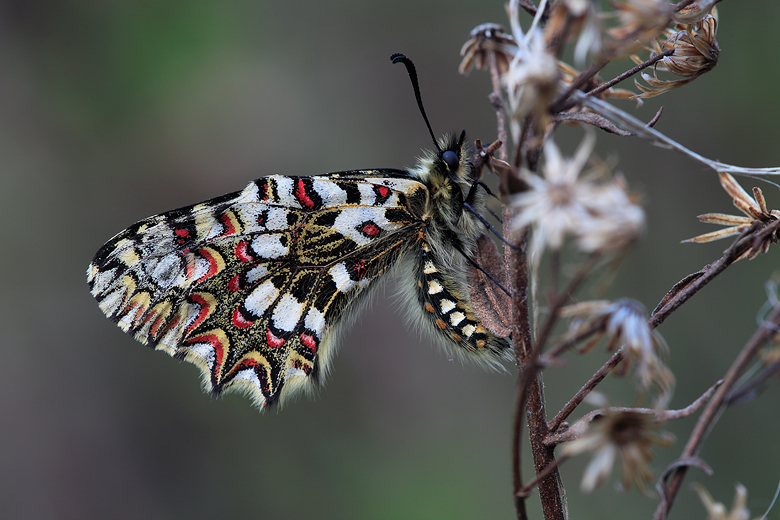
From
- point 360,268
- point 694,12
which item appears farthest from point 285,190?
point 694,12

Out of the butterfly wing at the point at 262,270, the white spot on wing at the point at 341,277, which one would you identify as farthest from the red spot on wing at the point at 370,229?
the white spot on wing at the point at 341,277

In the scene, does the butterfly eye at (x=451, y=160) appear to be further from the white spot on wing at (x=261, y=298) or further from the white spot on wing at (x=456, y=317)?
the white spot on wing at (x=261, y=298)

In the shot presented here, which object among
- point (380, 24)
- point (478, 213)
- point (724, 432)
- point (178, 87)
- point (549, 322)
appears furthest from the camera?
point (380, 24)

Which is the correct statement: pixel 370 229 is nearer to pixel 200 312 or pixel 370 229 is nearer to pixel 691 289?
pixel 200 312

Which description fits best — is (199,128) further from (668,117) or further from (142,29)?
(668,117)

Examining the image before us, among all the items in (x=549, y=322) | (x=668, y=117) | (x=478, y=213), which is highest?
(x=668, y=117)

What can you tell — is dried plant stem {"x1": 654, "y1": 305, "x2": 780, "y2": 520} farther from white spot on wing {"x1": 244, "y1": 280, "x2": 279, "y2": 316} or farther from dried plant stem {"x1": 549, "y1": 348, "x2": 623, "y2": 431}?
white spot on wing {"x1": 244, "y1": 280, "x2": 279, "y2": 316}

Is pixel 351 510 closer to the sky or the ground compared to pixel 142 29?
closer to the ground

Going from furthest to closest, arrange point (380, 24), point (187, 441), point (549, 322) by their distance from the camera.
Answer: point (380, 24) < point (187, 441) < point (549, 322)

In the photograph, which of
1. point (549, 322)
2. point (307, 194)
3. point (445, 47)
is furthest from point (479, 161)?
point (445, 47)
